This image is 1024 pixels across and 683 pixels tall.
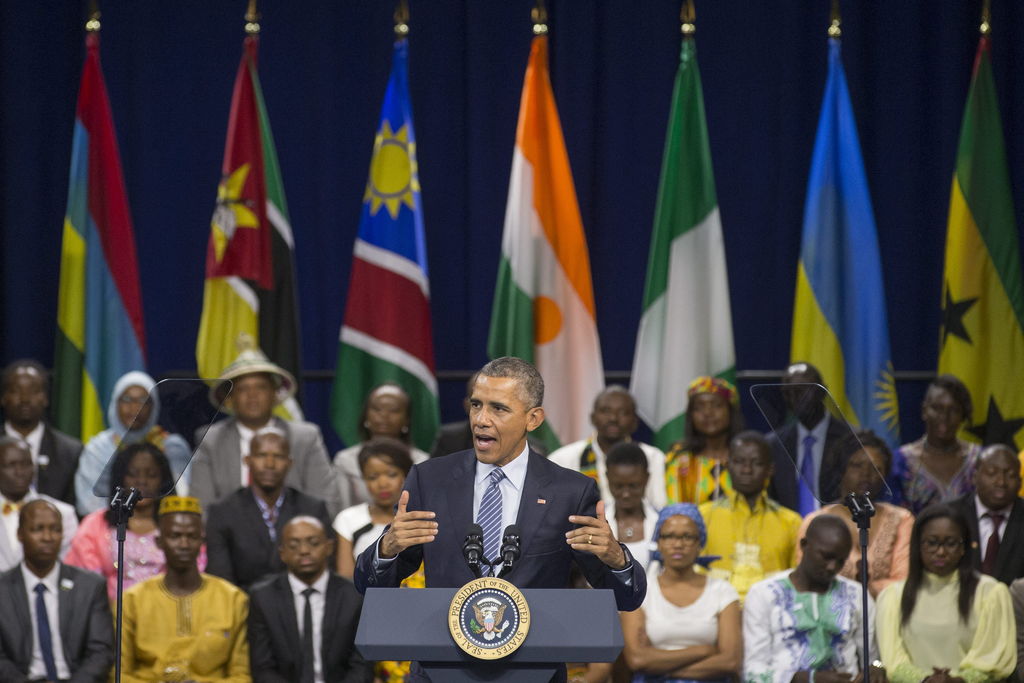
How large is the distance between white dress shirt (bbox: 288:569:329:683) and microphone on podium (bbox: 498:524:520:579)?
2805 millimetres

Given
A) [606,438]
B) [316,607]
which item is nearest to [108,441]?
[316,607]

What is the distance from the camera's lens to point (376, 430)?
7238 millimetres

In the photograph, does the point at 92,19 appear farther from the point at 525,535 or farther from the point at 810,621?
the point at 525,535

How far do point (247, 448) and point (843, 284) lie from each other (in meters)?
3.56

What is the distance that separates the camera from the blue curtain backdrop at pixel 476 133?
9188 millimetres


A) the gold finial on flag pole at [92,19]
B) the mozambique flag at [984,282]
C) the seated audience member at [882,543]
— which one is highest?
the gold finial on flag pole at [92,19]

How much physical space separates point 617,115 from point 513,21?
35.9 inches

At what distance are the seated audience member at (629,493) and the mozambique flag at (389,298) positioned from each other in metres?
2.06

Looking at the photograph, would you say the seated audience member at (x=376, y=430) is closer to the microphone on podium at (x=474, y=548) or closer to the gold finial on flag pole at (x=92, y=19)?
the gold finial on flag pole at (x=92, y=19)

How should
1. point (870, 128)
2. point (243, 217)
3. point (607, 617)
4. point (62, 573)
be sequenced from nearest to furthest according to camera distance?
point (607, 617)
point (62, 573)
point (243, 217)
point (870, 128)

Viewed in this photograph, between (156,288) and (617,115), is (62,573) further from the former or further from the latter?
(617,115)

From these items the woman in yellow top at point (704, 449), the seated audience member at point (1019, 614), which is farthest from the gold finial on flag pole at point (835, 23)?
the seated audience member at point (1019, 614)

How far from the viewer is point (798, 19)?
9.23 meters

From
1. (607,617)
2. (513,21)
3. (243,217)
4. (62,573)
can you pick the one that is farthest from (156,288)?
(607,617)
